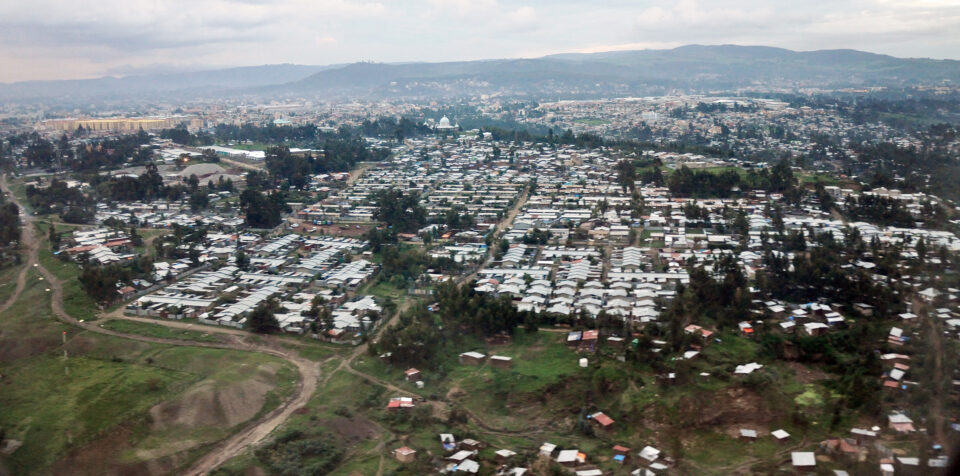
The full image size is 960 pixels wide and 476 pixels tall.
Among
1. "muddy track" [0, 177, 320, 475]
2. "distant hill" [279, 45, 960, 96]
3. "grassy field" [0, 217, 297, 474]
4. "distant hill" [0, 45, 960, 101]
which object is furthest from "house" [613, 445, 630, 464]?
"distant hill" [279, 45, 960, 96]

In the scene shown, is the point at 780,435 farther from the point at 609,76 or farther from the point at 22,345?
the point at 609,76

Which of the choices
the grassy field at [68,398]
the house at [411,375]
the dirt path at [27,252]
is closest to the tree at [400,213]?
the house at [411,375]

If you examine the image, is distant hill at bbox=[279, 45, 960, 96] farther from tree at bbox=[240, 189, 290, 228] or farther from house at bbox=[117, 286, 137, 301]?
house at bbox=[117, 286, 137, 301]

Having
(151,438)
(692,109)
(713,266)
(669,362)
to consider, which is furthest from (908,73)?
(151,438)

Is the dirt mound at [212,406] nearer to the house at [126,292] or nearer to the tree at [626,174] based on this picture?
the house at [126,292]

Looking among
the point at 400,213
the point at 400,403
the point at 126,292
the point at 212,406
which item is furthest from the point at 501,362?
the point at 400,213
